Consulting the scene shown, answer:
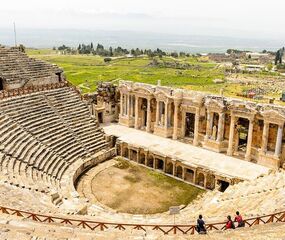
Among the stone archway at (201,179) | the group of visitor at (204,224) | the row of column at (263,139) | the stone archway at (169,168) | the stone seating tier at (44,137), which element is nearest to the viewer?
the group of visitor at (204,224)

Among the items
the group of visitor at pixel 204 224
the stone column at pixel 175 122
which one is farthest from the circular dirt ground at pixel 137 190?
the group of visitor at pixel 204 224

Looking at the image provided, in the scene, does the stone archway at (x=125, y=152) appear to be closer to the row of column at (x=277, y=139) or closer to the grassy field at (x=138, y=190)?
the grassy field at (x=138, y=190)

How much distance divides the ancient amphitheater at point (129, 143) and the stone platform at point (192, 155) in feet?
0.31

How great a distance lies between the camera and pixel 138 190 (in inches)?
1061

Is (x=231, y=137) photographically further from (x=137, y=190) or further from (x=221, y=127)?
(x=137, y=190)

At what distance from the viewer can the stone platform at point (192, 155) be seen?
27891mm

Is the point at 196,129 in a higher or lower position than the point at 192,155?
higher

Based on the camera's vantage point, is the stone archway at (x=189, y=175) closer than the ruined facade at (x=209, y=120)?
Yes

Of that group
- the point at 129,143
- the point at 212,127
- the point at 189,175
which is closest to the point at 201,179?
the point at 189,175

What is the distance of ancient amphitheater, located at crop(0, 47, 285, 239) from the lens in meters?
20.7

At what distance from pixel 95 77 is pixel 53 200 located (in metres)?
71.8

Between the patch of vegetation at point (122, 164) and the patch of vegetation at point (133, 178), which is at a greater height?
the patch of vegetation at point (122, 164)

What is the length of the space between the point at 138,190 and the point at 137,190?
0.08m

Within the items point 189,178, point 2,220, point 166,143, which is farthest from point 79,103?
point 2,220
